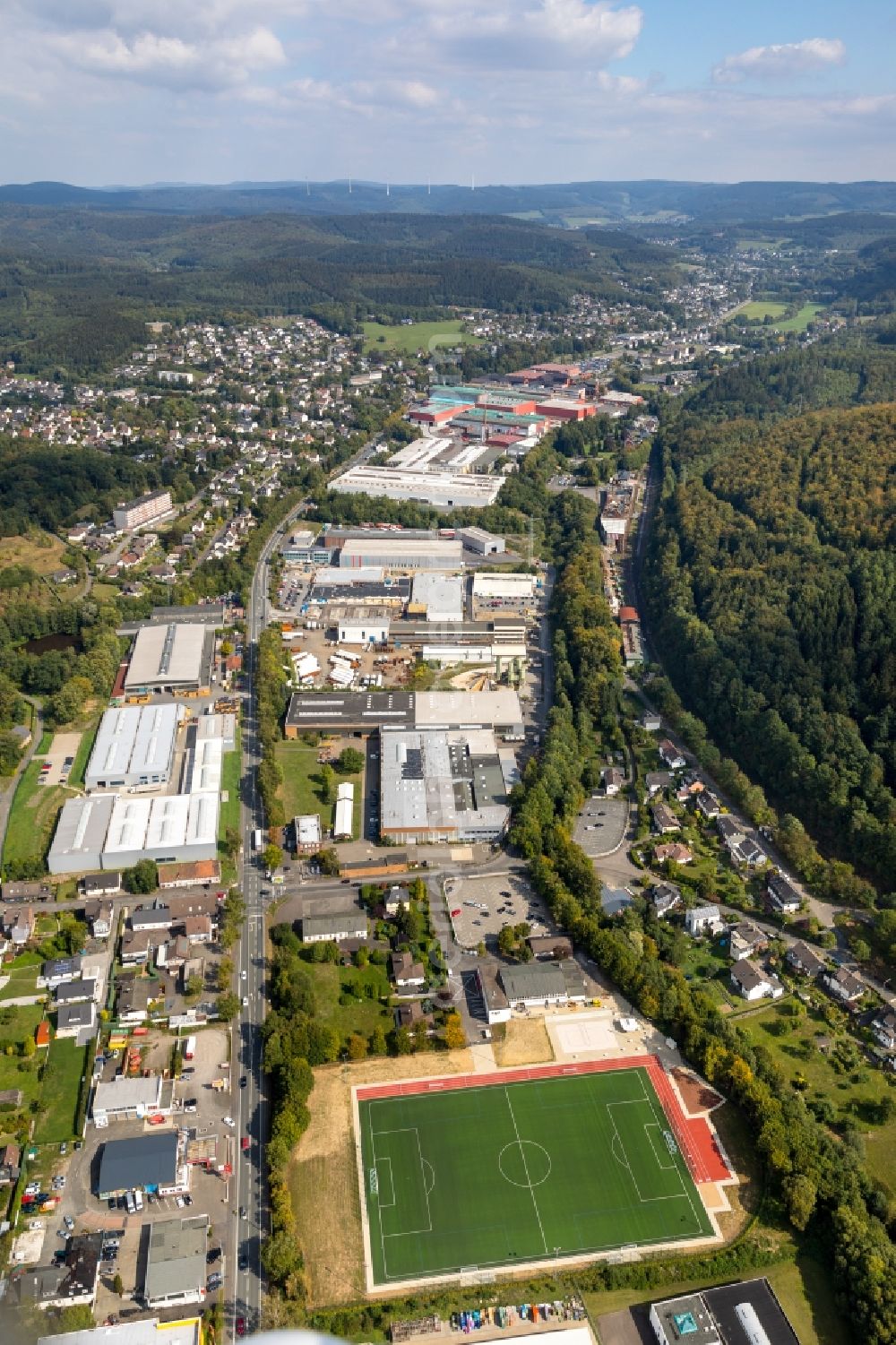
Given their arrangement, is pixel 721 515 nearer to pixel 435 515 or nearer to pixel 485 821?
pixel 435 515

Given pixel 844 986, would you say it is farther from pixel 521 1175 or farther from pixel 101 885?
pixel 101 885

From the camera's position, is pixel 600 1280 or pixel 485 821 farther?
pixel 485 821

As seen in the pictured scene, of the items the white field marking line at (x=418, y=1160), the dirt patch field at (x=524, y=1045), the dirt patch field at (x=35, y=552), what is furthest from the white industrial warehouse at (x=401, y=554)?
the white field marking line at (x=418, y=1160)

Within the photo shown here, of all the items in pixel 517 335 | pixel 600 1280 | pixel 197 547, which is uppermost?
pixel 517 335

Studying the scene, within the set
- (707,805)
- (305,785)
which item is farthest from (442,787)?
(707,805)

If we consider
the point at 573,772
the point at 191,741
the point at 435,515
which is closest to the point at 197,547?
the point at 435,515
